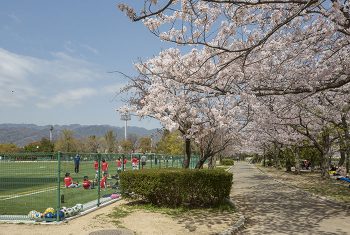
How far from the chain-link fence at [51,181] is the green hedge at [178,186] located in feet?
4.34

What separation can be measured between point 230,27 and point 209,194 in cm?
545

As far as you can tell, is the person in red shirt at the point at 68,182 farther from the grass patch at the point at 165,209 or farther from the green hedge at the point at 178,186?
the grass patch at the point at 165,209

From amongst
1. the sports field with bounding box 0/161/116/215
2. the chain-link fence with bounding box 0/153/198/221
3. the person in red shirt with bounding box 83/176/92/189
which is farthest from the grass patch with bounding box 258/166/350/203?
the person in red shirt with bounding box 83/176/92/189

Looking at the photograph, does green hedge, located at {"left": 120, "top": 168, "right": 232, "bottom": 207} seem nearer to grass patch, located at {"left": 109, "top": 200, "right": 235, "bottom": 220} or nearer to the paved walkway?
grass patch, located at {"left": 109, "top": 200, "right": 235, "bottom": 220}

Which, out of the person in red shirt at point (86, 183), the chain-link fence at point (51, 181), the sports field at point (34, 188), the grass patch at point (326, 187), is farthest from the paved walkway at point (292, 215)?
the person in red shirt at point (86, 183)

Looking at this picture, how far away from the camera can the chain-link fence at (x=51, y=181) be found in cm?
1022

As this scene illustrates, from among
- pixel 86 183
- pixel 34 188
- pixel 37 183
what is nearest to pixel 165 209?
pixel 37 183

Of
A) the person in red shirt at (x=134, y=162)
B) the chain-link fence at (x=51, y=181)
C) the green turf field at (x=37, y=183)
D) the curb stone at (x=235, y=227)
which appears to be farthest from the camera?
the person in red shirt at (x=134, y=162)

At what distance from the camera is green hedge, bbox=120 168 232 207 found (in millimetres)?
12461

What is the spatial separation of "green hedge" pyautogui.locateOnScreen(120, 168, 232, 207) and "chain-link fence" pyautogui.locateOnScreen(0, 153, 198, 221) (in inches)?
52.1

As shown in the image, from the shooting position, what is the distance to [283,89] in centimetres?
1252

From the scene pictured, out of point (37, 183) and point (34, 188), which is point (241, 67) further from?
point (34, 188)

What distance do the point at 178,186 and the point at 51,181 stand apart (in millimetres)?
5834

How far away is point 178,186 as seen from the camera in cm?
1242
